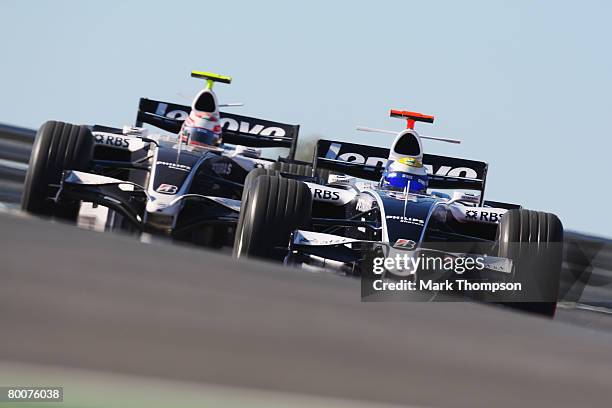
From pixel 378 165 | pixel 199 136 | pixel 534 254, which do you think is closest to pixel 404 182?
pixel 378 165

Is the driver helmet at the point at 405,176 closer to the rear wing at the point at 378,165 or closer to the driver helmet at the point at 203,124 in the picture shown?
the rear wing at the point at 378,165

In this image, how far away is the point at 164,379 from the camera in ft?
12.9

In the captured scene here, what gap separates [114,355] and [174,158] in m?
7.32

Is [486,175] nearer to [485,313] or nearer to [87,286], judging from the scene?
[485,313]

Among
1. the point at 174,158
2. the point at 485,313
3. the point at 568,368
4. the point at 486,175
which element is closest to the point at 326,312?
the point at 568,368

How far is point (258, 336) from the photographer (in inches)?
185

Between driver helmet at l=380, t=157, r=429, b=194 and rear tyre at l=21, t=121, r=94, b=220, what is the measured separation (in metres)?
3.07

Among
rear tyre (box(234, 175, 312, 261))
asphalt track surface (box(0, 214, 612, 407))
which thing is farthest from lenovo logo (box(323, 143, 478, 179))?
asphalt track surface (box(0, 214, 612, 407))

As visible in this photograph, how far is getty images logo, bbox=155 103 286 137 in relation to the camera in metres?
14.5

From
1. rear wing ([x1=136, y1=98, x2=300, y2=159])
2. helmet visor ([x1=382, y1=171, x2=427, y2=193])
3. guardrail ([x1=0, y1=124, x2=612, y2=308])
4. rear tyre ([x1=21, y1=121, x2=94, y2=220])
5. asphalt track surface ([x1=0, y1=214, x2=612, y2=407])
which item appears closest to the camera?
asphalt track surface ([x1=0, y1=214, x2=612, y2=407])

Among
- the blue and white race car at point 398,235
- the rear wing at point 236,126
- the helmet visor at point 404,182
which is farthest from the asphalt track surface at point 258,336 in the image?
the rear wing at point 236,126

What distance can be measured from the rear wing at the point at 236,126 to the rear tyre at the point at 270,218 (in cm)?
545

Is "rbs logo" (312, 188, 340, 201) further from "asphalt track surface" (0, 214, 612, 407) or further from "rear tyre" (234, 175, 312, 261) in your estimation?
"asphalt track surface" (0, 214, 612, 407)

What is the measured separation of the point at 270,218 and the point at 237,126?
5.79 metres
